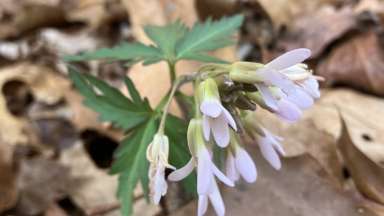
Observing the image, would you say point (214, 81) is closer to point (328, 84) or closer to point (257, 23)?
point (328, 84)

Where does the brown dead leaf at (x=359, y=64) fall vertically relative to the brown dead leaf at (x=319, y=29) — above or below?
below

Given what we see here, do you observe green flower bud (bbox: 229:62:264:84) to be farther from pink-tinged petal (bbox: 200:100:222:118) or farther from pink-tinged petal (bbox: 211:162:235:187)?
pink-tinged petal (bbox: 211:162:235:187)

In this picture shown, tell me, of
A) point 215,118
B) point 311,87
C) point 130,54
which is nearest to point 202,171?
point 215,118

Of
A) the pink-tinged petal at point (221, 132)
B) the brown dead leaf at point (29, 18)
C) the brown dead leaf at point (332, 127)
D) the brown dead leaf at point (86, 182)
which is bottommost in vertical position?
the brown dead leaf at point (332, 127)

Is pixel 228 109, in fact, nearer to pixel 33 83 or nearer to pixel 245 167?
pixel 245 167

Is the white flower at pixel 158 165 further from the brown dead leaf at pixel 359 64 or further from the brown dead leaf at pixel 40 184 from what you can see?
the brown dead leaf at pixel 359 64

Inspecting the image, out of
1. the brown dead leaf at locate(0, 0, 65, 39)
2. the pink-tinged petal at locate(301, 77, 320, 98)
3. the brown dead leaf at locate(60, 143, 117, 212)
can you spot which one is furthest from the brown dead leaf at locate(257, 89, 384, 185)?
the brown dead leaf at locate(0, 0, 65, 39)

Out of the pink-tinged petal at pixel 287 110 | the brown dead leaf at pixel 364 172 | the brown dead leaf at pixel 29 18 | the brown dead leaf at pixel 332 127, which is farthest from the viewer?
the brown dead leaf at pixel 29 18

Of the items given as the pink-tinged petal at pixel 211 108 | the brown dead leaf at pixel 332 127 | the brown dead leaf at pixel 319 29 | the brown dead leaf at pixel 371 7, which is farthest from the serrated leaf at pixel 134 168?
the brown dead leaf at pixel 371 7
